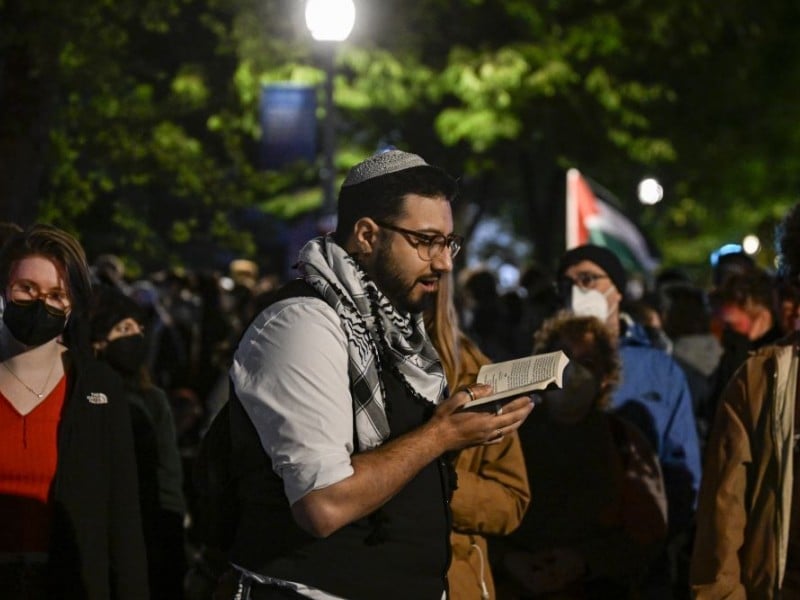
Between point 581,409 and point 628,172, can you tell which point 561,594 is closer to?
point 581,409

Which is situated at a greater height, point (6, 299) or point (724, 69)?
point (724, 69)

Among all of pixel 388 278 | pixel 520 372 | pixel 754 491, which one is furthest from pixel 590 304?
pixel 388 278

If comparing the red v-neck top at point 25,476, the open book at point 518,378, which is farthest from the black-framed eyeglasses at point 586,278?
the open book at point 518,378

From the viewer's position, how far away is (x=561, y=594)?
5.75m

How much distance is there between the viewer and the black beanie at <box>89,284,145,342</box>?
6.80 m

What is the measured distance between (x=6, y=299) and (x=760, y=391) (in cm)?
242

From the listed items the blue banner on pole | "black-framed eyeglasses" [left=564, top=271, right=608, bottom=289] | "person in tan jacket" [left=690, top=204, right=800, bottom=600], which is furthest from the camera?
the blue banner on pole

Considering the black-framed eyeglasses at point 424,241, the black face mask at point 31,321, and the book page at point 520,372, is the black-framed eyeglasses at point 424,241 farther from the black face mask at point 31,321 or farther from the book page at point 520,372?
the black face mask at point 31,321

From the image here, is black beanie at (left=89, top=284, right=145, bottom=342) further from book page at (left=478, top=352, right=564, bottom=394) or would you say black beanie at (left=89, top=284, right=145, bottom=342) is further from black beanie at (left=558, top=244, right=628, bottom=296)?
book page at (left=478, top=352, right=564, bottom=394)

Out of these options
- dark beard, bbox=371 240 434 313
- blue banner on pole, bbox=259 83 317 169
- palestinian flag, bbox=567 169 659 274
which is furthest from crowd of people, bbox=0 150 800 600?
blue banner on pole, bbox=259 83 317 169

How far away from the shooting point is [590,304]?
295 inches

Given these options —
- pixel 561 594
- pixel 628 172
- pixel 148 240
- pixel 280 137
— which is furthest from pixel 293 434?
pixel 628 172

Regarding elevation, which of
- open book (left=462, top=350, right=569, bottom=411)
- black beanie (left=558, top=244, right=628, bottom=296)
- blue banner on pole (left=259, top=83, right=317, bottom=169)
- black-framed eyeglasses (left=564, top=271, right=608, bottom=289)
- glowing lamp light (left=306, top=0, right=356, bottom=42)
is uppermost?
glowing lamp light (left=306, top=0, right=356, bottom=42)

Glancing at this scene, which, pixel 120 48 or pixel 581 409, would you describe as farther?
pixel 120 48
